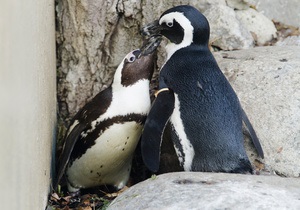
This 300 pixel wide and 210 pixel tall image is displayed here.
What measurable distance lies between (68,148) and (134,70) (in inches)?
23.7

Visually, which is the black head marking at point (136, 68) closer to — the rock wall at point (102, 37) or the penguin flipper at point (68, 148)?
the penguin flipper at point (68, 148)

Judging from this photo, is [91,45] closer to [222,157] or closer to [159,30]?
[159,30]

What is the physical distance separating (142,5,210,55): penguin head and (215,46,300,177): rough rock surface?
1.21 ft

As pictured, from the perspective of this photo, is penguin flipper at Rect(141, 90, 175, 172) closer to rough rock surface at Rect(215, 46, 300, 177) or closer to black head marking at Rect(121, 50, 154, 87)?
black head marking at Rect(121, 50, 154, 87)

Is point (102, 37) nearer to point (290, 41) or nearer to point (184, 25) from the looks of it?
point (184, 25)

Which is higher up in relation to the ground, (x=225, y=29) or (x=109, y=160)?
(x=225, y=29)

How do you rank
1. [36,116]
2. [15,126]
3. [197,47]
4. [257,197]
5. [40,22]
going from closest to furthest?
[15,126]
[257,197]
[36,116]
[40,22]
[197,47]

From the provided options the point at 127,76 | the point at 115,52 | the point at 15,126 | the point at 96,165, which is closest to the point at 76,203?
the point at 96,165

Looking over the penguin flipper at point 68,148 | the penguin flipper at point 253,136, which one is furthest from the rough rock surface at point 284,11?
the penguin flipper at point 68,148

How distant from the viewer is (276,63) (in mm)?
4121

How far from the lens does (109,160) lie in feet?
13.3

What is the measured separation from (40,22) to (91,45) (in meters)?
1.10

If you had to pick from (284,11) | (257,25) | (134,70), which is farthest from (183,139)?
(284,11)

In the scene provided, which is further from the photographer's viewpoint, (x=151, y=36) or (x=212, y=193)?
(x=151, y=36)
